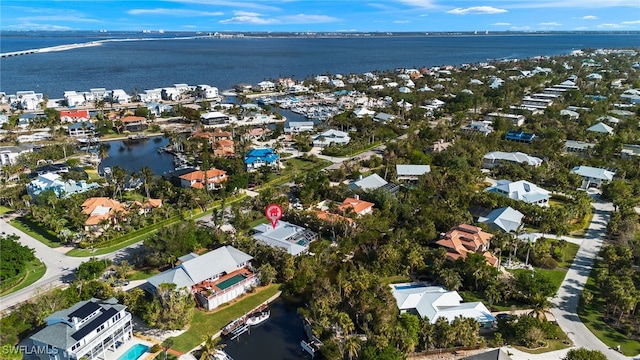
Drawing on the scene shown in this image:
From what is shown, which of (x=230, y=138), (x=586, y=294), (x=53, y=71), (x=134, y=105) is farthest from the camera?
(x=53, y=71)

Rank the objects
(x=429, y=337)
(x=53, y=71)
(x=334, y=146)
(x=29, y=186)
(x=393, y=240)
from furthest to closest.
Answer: (x=53, y=71)
(x=334, y=146)
(x=29, y=186)
(x=393, y=240)
(x=429, y=337)

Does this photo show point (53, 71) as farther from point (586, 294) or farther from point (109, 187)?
point (586, 294)

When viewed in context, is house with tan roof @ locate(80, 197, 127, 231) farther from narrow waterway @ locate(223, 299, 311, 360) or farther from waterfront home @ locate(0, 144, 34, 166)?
waterfront home @ locate(0, 144, 34, 166)

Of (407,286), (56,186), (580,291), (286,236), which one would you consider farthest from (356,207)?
(56,186)

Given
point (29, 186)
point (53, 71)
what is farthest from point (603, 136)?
point (53, 71)

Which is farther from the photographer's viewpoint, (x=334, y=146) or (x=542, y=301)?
(x=334, y=146)

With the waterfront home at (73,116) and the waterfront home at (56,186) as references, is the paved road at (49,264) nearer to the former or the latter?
the waterfront home at (56,186)

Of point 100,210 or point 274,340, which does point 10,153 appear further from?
point 274,340
